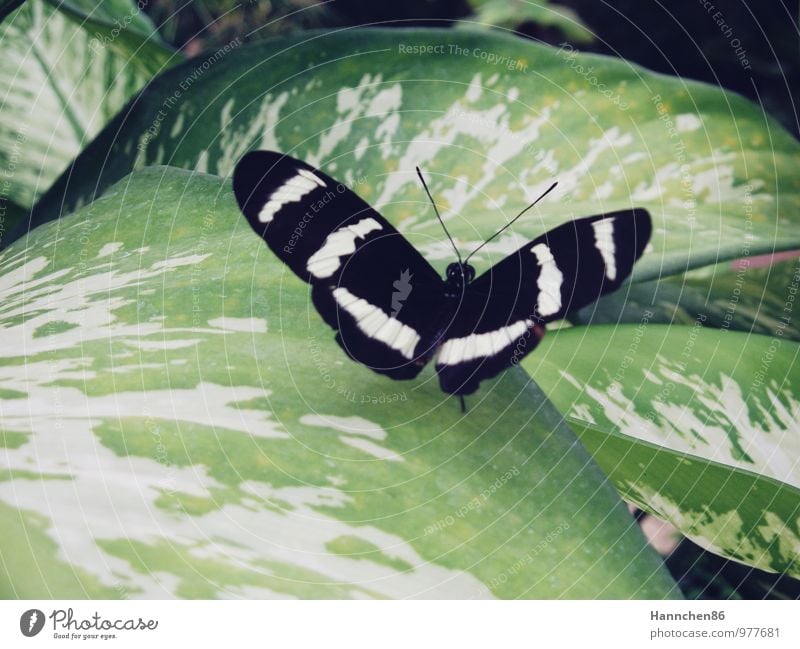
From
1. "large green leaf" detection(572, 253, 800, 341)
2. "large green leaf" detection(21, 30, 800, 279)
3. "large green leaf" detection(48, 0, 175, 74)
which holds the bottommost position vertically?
"large green leaf" detection(572, 253, 800, 341)

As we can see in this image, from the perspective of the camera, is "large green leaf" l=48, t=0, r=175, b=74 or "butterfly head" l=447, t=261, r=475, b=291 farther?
"large green leaf" l=48, t=0, r=175, b=74

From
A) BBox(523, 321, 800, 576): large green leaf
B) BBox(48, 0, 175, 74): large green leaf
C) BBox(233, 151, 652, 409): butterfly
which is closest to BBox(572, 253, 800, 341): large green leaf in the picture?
BBox(523, 321, 800, 576): large green leaf

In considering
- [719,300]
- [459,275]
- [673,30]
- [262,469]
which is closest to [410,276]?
[459,275]

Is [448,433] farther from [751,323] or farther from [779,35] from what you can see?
[779,35]

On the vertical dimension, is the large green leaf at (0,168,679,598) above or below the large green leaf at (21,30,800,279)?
below

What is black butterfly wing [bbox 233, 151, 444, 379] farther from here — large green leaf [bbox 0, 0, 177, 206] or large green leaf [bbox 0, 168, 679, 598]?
large green leaf [bbox 0, 0, 177, 206]

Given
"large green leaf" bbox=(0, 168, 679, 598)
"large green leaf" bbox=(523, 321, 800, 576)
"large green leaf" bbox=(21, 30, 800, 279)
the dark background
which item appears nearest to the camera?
"large green leaf" bbox=(0, 168, 679, 598)

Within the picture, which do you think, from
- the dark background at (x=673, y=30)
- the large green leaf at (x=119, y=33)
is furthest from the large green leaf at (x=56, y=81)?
the dark background at (x=673, y=30)

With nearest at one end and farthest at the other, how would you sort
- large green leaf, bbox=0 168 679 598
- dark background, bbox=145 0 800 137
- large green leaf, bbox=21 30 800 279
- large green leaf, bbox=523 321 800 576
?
large green leaf, bbox=0 168 679 598
large green leaf, bbox=523 321 800 576
large green leaf, bbox=21 30 800 279
dark background, bbox=145 0 800 137
